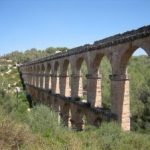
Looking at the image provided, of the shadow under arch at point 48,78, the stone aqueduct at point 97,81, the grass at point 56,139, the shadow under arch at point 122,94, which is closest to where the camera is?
the grass at point 56,139

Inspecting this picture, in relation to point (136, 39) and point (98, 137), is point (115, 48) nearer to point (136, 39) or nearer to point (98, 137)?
point (136, 39)

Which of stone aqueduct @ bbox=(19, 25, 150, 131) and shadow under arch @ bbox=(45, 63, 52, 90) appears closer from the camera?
stone aqueduct @ bbox=(19, 25, 150, 131)

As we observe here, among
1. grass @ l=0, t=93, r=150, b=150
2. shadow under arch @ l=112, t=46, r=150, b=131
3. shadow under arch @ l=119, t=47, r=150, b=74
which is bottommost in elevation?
grass @ l=0, t=93, r=150, b=150

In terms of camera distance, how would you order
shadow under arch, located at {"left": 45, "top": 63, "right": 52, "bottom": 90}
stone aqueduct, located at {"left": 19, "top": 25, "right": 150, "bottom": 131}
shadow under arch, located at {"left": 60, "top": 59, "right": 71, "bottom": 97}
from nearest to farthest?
stone aqueduct, located at {"left": 19, "top": 25, "right": 150, "bottom": 131} < shadow under arch, located at {"left": 60, "top": 59, "right": 71, "bottom": 97} < shadow under arch, located at {"left": 45, "top": 63, "right": 52, "bottom": 90}

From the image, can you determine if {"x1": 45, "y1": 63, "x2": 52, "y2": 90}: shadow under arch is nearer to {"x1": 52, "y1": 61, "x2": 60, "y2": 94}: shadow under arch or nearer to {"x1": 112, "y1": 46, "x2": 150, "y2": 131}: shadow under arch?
{"x1": 52, "y1": 61, "x2": 60, "y2": 94}: shadow under arch

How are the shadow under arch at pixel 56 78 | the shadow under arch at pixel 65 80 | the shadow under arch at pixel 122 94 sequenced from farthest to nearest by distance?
the shadow under arch at pixel 56 78, the shadow under arch at pixel 65 80, the shadow under arch at pixel 122 94

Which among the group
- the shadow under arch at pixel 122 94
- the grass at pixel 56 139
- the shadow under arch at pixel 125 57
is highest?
the shadow under arch at pixel 125 57

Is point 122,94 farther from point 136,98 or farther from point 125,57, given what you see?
point 136,98

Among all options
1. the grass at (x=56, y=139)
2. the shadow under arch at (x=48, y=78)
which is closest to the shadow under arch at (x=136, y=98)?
the grass at (x=56, y=139)

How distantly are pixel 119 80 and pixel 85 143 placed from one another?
5.96 meters

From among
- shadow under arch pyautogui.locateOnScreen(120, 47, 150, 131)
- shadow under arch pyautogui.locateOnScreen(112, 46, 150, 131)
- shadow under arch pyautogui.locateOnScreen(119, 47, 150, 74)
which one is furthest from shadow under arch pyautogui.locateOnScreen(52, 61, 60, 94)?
shadow under arch pyautogui.locateOnScreen(119, 47, 150, 74)

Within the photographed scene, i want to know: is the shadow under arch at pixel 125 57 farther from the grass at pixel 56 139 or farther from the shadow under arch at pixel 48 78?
the shadow under arch at pixel 48 78

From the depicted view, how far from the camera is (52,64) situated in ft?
114

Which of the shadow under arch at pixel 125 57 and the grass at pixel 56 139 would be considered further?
the shadow under arch at pixel 125 57
